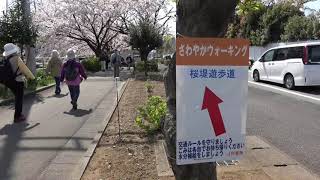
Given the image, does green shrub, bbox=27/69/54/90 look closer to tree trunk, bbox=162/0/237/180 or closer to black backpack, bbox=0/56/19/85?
black backpack, bbox=0/56/19/85

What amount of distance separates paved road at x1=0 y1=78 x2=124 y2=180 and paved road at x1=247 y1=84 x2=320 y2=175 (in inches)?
133

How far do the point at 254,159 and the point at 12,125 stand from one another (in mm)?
5514

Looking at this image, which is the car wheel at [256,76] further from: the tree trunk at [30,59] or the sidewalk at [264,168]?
the sidewalk at [264,168]

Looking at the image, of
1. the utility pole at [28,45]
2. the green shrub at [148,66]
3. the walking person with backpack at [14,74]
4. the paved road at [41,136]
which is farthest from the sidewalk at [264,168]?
the green shrub at [148,66]

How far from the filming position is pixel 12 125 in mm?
9336

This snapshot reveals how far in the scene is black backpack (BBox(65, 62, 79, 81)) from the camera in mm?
11359


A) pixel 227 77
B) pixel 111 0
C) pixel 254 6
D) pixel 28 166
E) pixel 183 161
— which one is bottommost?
pixel 28 166

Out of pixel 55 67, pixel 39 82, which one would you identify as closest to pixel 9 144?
pixel 55 67

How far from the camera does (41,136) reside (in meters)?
8.23

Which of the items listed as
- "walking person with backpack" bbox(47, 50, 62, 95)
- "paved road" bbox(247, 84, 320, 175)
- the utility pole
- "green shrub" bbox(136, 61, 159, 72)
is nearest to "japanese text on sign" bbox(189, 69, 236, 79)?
"paved road" bbox(247, 84, 320, 175)

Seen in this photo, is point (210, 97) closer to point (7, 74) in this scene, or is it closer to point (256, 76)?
point (7, 74)

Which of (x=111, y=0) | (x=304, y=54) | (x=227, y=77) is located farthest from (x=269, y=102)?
(x=111, y=0)

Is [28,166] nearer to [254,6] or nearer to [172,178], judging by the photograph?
[172,178]

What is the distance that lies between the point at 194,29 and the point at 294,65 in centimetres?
1294
